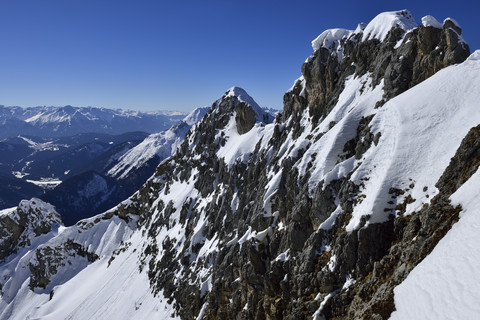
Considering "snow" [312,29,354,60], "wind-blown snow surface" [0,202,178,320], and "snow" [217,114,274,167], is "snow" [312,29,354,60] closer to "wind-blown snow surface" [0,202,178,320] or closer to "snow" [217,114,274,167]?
"snow" [217,114,274,167]

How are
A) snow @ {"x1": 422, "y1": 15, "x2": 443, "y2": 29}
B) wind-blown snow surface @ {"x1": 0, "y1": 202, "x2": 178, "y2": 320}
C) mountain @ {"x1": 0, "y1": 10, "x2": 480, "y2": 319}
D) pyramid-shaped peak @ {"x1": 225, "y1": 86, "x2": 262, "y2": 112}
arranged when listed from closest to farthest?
mountain @ {"x1": 0, "y1": 10, "x2": 480, "y2": 319} → snow @ {"x1": 422, "y1": 15, "x2": 443, "y2": 29} → wind-blown snow surface @ {"x1": 0, "y1": 202, "x2": 178, "y2": 320} → pyramid-shaped peak @ {"x1": 225, "y1": 86, "x2": 262, "y2": 112}

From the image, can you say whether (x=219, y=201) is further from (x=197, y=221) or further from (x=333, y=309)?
(x=333, y=309)

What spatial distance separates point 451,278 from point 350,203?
12014mm

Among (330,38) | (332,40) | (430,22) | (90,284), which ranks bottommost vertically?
(90,284)

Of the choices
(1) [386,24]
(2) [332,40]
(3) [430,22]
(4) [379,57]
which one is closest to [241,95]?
(2) [332,40]

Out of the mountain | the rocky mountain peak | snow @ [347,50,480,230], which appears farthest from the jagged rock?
snow @ [347,50,480,230]

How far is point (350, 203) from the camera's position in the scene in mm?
26547

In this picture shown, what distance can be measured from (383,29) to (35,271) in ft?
505

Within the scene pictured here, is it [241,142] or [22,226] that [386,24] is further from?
[22,226]

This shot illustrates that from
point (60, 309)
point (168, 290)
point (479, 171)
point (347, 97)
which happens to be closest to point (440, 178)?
point (479, 171)

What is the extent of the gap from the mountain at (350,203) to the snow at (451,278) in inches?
2.6

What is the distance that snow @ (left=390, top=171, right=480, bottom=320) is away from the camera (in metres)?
13.5

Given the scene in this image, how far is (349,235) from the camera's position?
24109 millimetres

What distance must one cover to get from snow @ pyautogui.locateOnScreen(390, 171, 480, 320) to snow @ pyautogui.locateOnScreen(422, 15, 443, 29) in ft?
69.9
